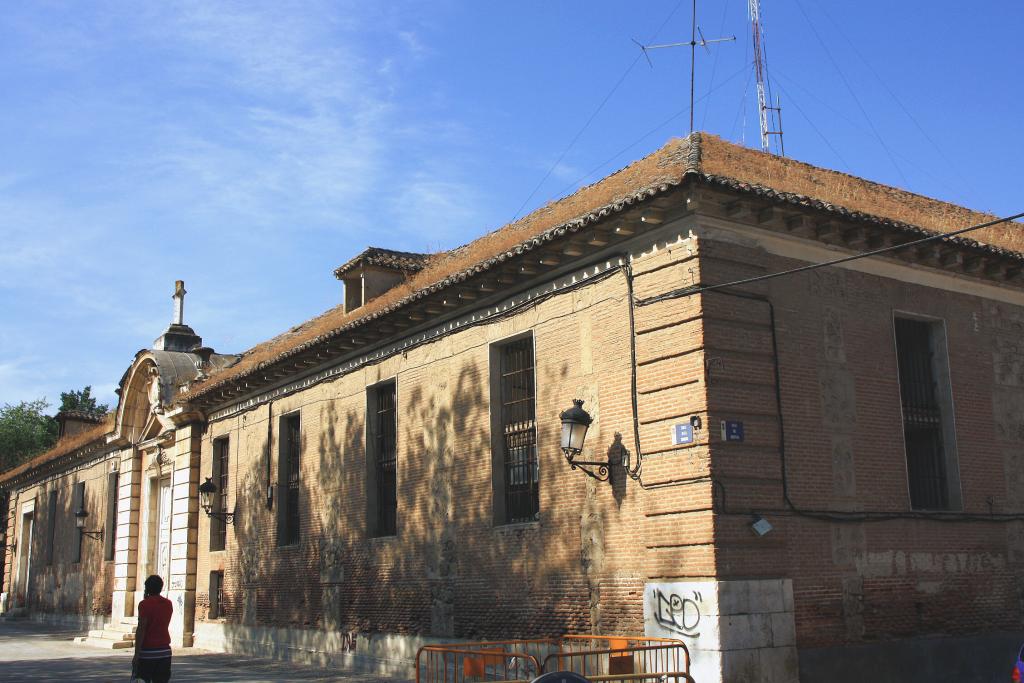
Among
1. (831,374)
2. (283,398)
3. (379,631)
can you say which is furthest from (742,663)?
(283,398)

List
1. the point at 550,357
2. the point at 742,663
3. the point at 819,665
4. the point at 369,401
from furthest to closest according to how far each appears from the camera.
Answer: the point at 369,401 → the point at 550,357 → the point at 819,665 → the point at 742,663

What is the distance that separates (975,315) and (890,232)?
2.53 m

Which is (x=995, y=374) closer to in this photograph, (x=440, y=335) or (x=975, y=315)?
(x=975, y=315)

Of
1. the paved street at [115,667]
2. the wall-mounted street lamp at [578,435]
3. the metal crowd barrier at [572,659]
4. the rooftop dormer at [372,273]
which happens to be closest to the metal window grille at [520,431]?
the wall-mounted street lamp at [578,435]

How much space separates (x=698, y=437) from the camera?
11.4 metres

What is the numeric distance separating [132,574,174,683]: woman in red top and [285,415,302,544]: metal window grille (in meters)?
9.27

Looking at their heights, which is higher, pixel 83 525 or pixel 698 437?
pixel 698 437

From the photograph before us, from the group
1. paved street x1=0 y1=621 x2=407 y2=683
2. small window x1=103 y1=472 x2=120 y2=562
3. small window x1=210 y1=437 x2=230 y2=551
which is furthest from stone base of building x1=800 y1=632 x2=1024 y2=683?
small window x1=103 y1=472 x2=120 y2=562

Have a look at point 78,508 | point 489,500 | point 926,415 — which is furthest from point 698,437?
point 78,508

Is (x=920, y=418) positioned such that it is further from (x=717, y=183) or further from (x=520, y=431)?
(x=520, y=431)

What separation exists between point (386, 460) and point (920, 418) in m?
8.64

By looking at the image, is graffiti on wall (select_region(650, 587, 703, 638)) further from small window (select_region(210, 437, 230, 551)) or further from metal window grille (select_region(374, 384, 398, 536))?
small window (select_region(210, 437, 230, 551))

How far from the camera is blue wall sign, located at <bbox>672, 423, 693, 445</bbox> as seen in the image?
11.5m

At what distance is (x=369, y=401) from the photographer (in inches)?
703
